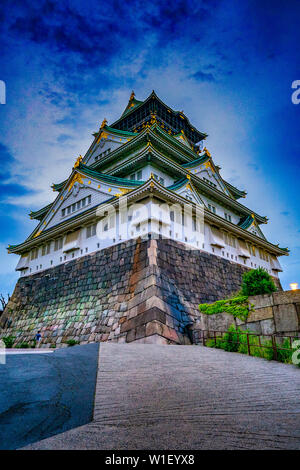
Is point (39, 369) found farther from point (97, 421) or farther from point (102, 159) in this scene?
point (102, 159)

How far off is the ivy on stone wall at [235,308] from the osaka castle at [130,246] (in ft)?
5.28

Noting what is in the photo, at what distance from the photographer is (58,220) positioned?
20781mm

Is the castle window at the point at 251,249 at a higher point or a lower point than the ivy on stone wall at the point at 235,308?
higher

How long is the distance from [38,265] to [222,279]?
40.7 ft

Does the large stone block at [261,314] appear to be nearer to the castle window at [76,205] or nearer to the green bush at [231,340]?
the green bush at [231,340]

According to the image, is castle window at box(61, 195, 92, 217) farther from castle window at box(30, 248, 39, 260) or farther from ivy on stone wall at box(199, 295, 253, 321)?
ivy on stone wall at box(199, 295, 253, 321)

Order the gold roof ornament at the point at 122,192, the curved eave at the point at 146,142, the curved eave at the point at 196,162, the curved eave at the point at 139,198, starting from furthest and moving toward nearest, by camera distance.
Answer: the curved eave at the point at 196,162 → the curved eave at the point at 146,142 → the gold roof ornament at the point at 122,192 → the curved eave at the point at 139,198

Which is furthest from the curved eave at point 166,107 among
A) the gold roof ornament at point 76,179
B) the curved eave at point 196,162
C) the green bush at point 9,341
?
the green bush at point 9,341

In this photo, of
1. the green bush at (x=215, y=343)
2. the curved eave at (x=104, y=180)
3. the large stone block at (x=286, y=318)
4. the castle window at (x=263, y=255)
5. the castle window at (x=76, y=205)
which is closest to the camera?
the large stone block at (x=286, y=318)

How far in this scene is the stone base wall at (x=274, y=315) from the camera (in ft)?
29.0

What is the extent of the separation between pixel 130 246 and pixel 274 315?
8071 mm

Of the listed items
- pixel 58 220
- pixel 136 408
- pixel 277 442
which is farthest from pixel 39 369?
pixel 58 220

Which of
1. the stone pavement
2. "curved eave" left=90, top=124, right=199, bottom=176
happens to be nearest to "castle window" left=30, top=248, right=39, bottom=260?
"curved eave" left=90, top=124, right=199, bottom=176

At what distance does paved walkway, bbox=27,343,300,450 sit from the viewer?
2863mm
